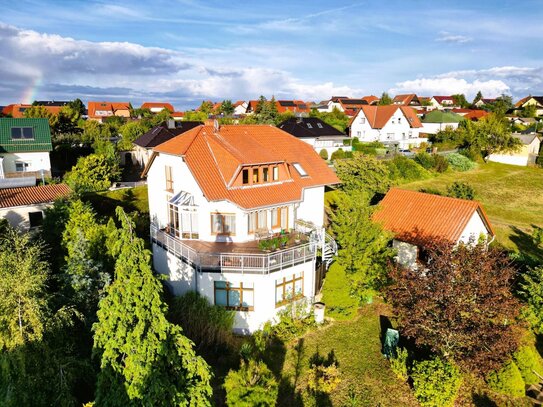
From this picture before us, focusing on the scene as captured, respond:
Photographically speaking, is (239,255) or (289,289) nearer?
(239,255)

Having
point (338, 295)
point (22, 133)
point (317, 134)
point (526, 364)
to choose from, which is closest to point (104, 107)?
point (317, 134)

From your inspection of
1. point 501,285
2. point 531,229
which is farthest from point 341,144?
point 501,285

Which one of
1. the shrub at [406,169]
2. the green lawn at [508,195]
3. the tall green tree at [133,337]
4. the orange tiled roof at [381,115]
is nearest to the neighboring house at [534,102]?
the orange tiled roof at [381,115]

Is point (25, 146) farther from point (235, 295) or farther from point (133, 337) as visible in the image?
point (133, 337)

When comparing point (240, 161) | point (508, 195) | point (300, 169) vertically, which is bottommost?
point (508, 195)

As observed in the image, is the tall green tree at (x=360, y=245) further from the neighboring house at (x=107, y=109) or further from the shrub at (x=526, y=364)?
the neighboring house at (x=107, y=109)

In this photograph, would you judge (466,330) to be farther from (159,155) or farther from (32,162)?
(32,162)

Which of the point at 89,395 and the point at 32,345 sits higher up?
the point at 32,345
